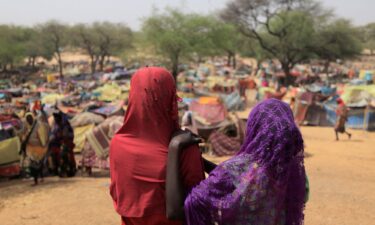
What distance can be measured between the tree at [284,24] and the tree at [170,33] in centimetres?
691

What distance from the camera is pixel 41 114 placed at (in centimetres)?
752

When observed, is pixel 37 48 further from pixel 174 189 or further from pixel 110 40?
pixel 174 189

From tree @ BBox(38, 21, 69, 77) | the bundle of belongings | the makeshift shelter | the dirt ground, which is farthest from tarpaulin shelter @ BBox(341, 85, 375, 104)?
tree @ BBox(38, 21, 69, 77)

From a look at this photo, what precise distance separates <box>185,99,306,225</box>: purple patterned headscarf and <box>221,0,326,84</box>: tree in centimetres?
3132

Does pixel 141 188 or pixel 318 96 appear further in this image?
pixel 318 96

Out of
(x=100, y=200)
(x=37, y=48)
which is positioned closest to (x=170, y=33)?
(x=100, y=200)

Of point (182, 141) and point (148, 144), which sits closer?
point (182, 141)

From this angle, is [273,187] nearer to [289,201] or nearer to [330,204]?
Answer: [289,201]

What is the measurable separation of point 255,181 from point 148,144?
46 centimetres

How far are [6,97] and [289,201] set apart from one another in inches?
916

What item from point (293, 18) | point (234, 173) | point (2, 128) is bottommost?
point (2, 128)

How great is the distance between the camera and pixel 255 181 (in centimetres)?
155

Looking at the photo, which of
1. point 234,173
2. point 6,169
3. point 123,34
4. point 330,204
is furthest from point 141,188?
point 123,34

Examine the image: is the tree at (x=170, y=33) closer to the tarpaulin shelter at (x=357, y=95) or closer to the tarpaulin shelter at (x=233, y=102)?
the tarpaulin shelter at (x=233, y=102)
